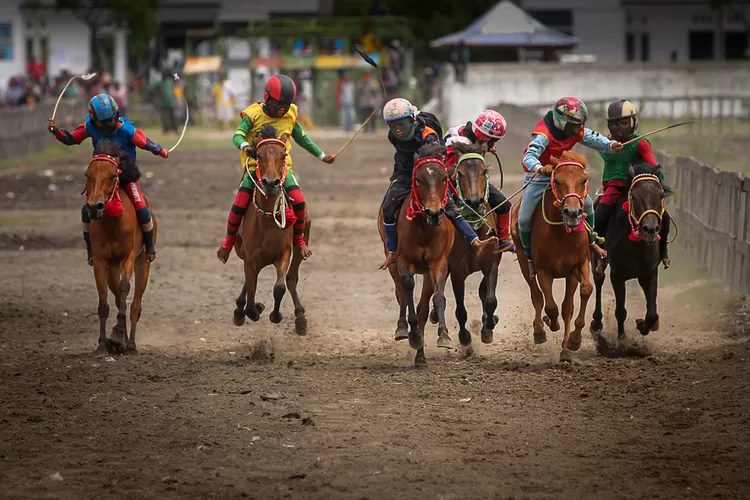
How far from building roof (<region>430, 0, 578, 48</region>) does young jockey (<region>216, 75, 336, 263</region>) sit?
115ft

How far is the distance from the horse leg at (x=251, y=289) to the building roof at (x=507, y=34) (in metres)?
35.2

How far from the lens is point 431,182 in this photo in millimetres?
11086

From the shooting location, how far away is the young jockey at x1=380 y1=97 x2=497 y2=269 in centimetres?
1163

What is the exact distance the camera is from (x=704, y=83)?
149 ft

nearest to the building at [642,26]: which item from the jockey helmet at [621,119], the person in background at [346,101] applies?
the person in background at [346,101]

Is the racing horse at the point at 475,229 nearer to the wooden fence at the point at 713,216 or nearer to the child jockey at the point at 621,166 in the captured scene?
the child jockey at the point at 621,166

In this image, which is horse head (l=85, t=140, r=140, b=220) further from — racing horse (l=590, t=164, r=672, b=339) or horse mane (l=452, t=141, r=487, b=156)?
racing horse (l=590, t=164, r=672, b=339)

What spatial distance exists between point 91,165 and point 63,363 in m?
1.77

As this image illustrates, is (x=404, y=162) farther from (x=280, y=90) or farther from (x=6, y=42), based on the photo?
(x=6, y=42)

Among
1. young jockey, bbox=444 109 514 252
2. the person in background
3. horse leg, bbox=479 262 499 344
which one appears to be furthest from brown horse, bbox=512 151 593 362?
the person in background

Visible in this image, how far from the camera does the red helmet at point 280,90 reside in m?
12.5

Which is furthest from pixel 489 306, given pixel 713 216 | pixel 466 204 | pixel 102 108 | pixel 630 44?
pixel 630 44

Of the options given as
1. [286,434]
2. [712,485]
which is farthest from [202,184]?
[712,485]

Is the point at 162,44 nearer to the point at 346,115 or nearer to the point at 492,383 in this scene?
the point at 346,115
